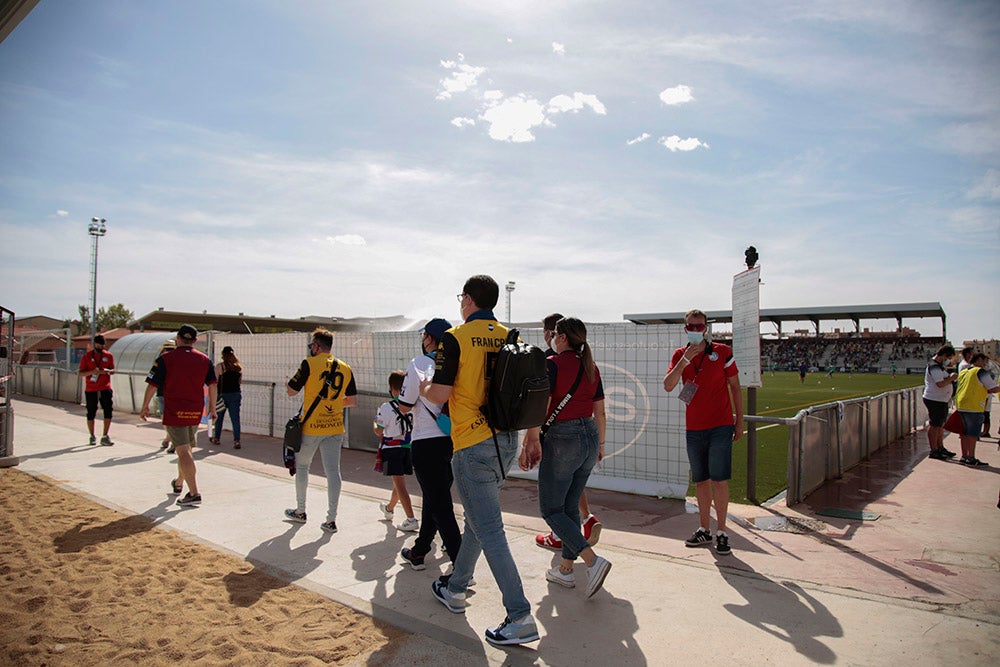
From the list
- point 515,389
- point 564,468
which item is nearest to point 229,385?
point 564,468

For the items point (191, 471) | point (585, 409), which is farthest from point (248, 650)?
point (191, 471)

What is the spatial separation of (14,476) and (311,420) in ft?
16.7

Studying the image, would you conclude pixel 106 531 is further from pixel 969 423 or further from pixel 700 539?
pixel 969 423

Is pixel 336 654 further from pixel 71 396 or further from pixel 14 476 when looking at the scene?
pixel 71 396

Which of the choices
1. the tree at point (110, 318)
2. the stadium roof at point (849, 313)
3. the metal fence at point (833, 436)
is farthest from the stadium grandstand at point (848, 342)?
the tree at point (110, 318)

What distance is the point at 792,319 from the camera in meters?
54.6

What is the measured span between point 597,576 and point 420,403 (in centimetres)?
159

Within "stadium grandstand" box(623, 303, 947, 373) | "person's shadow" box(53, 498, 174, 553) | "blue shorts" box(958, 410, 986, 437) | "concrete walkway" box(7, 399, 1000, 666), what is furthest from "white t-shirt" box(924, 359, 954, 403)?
"stadium grandstand" box(623, 303, 947, 373)

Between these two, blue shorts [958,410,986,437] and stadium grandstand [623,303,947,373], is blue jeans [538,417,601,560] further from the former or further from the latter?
stadium grandstand [623,303,947,373]

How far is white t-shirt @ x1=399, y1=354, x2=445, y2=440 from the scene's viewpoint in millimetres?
4055

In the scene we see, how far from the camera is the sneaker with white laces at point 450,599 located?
3.73 meters

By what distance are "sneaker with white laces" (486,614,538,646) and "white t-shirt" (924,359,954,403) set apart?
29.1 feet

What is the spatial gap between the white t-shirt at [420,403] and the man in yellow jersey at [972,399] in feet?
28.2

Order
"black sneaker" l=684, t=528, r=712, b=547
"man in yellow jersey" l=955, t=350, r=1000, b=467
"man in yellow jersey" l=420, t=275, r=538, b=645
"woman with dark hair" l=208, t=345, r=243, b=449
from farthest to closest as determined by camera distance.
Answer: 1. "woman with dark hair" l=208, t=345, r=243, b=449
2. "man in yellow jersey" l=955, t=350, r=1000, b=467
3. "black sneaker" l=684, t=528, r=712, b=547
4. "man in yellow jersey" l=420, t=275, r=538, b=645
